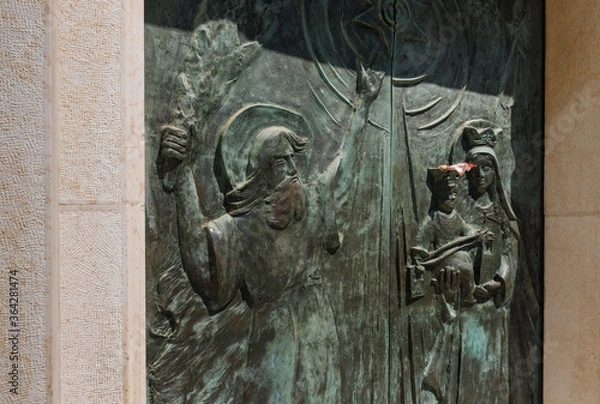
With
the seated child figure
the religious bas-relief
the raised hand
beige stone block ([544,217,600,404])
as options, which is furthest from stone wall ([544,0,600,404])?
the raised hand

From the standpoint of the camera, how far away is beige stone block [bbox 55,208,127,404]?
9.30ft

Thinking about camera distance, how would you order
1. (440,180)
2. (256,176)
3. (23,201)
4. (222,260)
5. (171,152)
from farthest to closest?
(440,180) → (256,176) → (222,260) → (171,152) → (23,201)

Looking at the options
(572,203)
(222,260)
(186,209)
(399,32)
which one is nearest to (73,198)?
(186,209)

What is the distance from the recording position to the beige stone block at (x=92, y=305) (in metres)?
2.83

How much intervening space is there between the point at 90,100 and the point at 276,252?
1.30 metres

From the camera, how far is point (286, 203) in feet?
12.1

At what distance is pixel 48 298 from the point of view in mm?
2740

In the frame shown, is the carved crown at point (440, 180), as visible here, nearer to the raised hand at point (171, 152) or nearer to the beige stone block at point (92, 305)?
the raised hand at point (171, 152)

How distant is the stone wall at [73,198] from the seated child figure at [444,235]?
196cm

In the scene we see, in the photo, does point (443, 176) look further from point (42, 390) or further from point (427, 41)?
point (42, 390)

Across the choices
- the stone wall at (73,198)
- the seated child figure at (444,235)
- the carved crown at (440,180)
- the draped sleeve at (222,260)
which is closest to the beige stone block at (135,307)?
the stone wall at (73,198)

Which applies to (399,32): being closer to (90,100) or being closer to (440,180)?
(440,180)

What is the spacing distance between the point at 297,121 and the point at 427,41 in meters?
1.14

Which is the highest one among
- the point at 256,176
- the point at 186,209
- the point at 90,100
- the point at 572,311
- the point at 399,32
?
the point at 399,32
